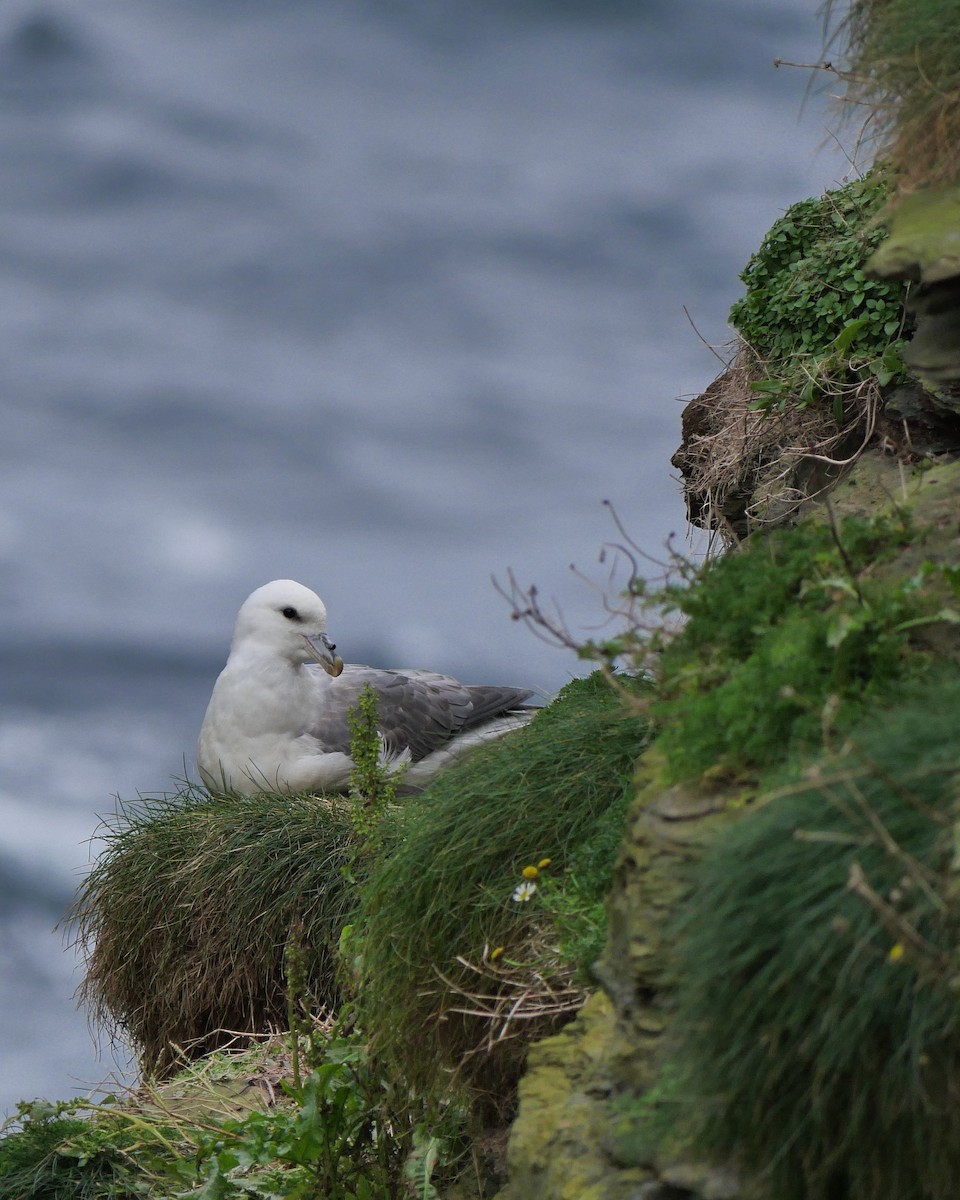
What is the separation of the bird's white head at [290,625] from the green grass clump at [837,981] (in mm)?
5727

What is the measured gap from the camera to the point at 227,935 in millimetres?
6996

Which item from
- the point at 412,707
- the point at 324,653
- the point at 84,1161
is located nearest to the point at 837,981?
the point at 84,1161

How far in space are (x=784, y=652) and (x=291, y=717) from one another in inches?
215

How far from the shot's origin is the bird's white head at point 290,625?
8.04m

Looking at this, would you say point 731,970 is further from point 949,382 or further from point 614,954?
point 949,382

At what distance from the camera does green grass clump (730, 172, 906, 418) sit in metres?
5.62

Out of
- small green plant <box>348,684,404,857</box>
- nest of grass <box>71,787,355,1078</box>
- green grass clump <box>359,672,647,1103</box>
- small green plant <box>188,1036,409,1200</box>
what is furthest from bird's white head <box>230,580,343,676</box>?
green grass clump <box>359,672,647,1103</box>

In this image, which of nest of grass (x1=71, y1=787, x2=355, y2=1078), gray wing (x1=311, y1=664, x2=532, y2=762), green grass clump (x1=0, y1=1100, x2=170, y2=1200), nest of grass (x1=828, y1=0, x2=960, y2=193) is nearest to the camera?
nest of grass (x1=828, y1=0, x2=960, y2=193)

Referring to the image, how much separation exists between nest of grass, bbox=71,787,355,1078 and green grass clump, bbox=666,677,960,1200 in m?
4.32

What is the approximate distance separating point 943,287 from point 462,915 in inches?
87.6

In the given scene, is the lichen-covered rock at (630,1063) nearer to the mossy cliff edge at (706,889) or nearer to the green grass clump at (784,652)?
the mossy cliff edge at (706,889)

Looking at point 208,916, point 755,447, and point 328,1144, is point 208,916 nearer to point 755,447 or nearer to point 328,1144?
point 328,1144

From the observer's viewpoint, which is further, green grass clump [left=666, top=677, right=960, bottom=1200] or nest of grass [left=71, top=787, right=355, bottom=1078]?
nest of grass [left=71, top=787, right=355, bottom=1078]

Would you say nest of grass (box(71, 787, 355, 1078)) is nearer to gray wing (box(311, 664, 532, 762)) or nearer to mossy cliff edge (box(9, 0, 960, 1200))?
mossy cliff edge (box(9, 0, 960, 1200))
